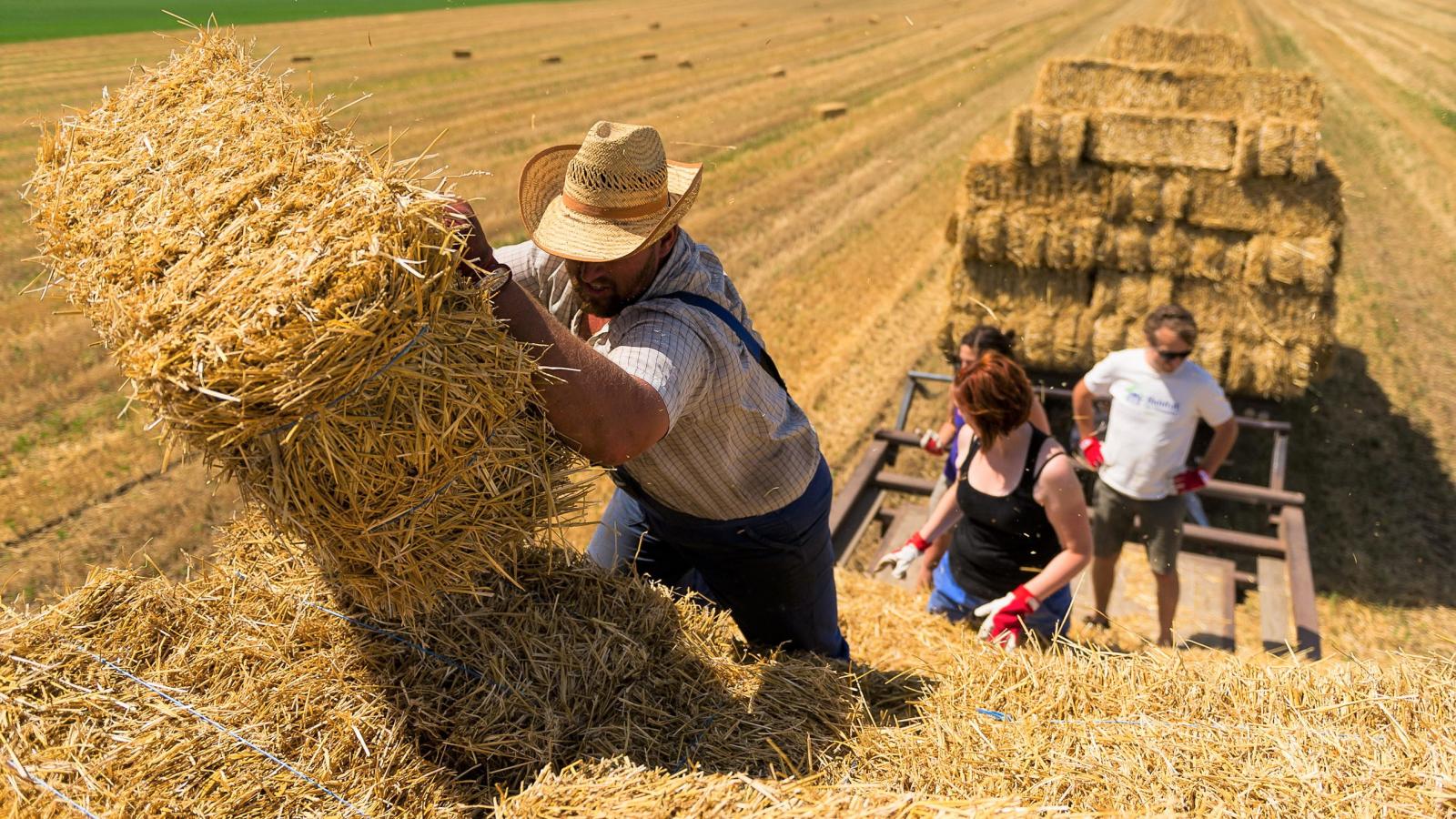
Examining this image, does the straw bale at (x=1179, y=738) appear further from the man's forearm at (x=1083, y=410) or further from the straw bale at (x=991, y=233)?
the straw bale at (x=991, y=233)

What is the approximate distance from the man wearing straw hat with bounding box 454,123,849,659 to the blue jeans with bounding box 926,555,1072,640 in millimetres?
995

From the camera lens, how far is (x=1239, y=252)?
686cm

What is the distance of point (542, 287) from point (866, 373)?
586 centimetres

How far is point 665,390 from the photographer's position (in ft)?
7.56

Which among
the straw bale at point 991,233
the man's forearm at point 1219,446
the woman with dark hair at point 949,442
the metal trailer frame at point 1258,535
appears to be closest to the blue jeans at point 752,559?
the woman with dark hair at point 949,442

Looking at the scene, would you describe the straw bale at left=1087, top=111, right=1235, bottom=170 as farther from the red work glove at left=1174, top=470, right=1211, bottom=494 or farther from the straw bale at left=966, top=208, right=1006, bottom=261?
the red work glove at left=1174, top=470, right=1211, bottom=494

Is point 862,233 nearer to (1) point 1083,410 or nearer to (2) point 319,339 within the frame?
(1) point 1083,410

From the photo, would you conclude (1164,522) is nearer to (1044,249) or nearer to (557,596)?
(1044,249)

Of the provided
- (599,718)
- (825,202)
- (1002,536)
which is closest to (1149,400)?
(1002,536)

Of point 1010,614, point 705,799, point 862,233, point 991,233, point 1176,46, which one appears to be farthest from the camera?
point 862,233

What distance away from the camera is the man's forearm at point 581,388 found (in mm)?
→ 2164

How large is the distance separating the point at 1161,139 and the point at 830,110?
1240 cm

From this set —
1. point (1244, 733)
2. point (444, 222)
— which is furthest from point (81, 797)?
point (1244, 733)

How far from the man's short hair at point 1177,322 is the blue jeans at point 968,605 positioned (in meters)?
1.43
